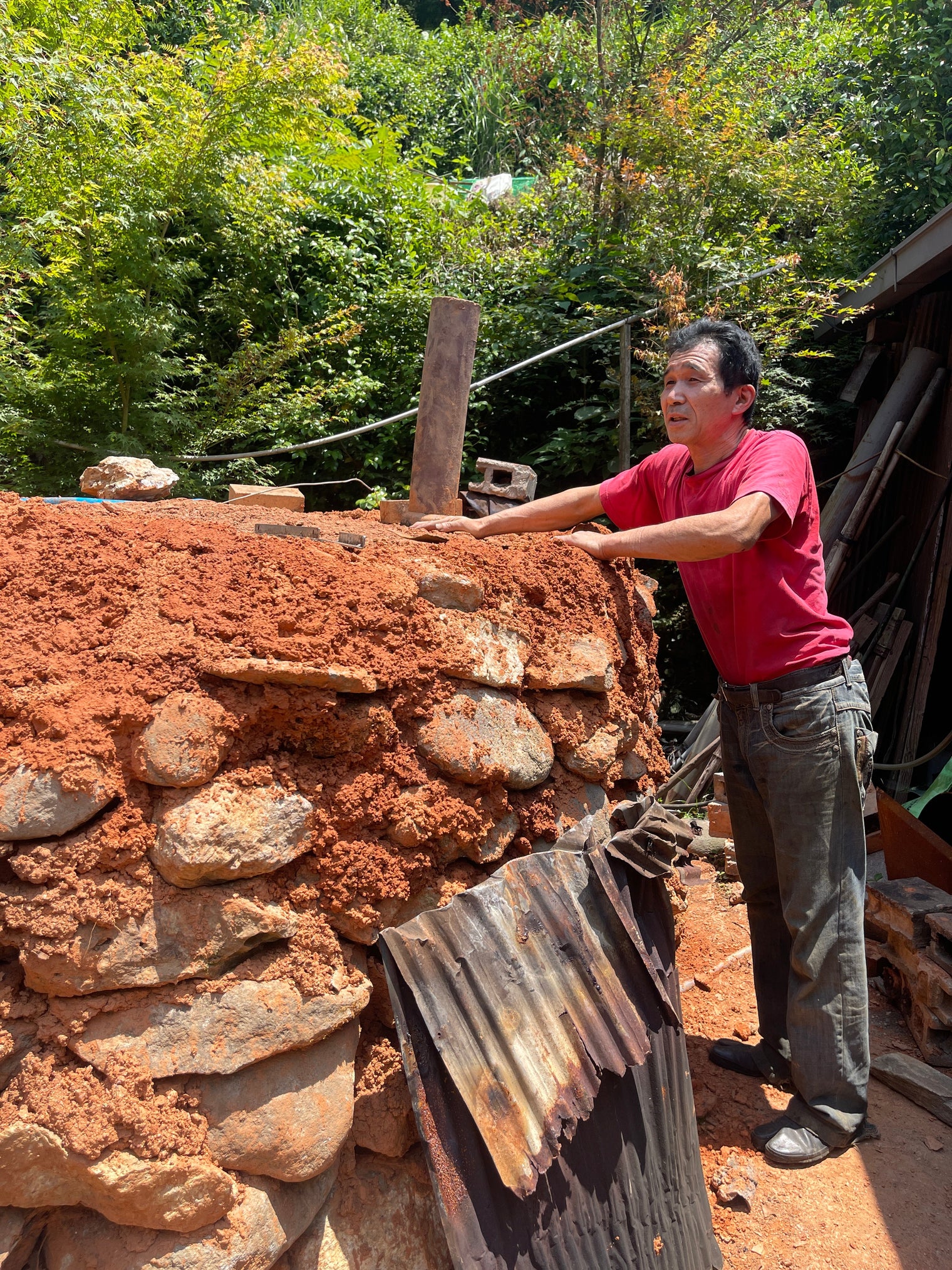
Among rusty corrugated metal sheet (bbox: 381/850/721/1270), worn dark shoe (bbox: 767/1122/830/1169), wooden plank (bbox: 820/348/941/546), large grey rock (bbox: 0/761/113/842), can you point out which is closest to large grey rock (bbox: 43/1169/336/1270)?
rusty corrugated metal sheet (bbox: 381/850/721/1270)

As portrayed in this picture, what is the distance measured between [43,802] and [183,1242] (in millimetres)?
857

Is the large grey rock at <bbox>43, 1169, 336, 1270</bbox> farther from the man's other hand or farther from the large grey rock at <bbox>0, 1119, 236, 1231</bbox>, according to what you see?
the man's other hand

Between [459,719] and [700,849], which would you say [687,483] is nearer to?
[459,719]

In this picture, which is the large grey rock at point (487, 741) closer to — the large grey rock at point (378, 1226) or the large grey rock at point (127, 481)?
the large grey rock at point (378, 1226)

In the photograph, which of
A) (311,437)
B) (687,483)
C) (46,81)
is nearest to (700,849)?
(687,483)

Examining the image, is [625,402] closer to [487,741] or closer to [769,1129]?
[487,741]

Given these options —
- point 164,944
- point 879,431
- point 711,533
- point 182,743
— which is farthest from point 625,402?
point 164,944

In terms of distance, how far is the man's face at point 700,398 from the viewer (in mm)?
2469

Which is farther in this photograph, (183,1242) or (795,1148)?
(795,1148)

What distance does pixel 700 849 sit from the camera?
15.5 ft

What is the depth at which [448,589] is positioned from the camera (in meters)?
2.17

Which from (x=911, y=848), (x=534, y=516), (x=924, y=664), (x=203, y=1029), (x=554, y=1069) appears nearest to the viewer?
(x=203, y=1029)

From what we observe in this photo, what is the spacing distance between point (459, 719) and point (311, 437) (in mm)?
5589

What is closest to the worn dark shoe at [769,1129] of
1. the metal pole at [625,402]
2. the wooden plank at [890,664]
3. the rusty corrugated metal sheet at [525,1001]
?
the rusty corrugated metal sheet at [525,1001]
